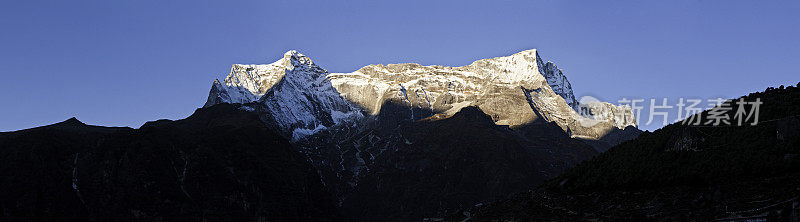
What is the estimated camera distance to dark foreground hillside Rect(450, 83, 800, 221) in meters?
100

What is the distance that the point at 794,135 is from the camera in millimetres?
117188

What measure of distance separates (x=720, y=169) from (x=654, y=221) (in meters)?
23.4

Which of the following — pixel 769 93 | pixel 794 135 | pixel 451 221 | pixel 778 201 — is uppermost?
pixel 769 93

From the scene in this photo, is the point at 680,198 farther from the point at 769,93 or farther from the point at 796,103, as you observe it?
the point at 769,93

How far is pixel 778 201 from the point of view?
92562 millimetres

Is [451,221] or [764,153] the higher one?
[764,153]

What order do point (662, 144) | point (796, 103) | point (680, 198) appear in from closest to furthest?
point (680, 198)
point (796, 103)
point (662, 144)

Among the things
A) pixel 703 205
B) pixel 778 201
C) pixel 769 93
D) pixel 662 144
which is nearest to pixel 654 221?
pixel 703 205

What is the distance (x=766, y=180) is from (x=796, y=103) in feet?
113

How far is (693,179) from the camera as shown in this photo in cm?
12219

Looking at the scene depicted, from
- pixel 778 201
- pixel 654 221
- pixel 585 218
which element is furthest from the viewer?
pixel 585 218

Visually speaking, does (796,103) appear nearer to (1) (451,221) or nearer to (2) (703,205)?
(2) (703,205)

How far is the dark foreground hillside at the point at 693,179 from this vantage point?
3954 inches

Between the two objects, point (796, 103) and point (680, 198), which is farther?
point (796, 103)
